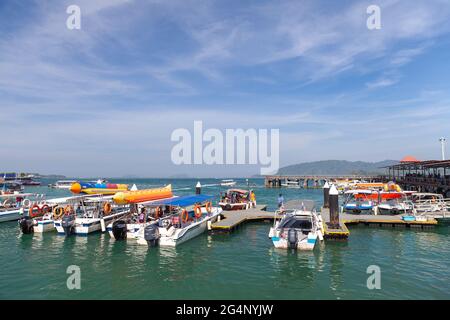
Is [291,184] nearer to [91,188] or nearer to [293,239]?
[91,188]

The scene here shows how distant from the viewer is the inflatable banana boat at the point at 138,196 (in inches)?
903

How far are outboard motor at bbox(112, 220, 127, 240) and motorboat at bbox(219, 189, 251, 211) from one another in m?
14.5

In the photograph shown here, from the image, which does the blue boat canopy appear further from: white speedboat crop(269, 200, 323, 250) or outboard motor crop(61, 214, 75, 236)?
white speedboat crop(269, 200, 323, 250)

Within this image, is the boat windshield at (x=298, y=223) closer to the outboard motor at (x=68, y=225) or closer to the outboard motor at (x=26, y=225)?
the outboard motor at (x=68, y=225)

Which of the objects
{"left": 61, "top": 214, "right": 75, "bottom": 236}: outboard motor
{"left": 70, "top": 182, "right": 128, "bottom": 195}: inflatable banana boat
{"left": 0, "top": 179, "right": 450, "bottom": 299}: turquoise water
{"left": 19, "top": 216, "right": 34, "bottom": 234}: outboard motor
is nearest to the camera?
{"left": 0, "top": 179, "right": 450, "bottom": 299}: turquoise water

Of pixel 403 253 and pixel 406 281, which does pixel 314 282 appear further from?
pixel 403 253

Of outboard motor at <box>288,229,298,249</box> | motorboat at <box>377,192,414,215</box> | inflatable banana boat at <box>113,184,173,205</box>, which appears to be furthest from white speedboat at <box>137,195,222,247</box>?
motorboat at <box>377,192,414,215</box>

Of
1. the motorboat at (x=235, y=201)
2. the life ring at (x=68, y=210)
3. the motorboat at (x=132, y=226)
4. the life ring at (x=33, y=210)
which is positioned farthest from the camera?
the motorboat at (x=235, y=201)

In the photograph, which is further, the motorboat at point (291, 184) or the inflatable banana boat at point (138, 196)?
the motorboat at point (291, 184)

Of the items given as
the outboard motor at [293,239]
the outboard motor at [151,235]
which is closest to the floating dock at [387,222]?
the outboard motor at [293,239]

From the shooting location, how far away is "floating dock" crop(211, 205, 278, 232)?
25.3 m

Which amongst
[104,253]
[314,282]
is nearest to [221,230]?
[104,253]

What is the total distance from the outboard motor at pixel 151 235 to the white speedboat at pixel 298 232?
742cm
